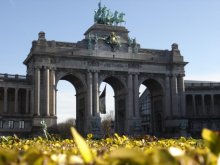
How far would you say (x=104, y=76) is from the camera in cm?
7925

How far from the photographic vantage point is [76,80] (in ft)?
262

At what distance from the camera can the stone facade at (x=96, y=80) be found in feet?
243

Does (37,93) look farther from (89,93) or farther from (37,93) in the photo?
(89,93)

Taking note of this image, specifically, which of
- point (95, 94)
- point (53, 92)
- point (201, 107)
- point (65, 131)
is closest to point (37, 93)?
point (53, 92)

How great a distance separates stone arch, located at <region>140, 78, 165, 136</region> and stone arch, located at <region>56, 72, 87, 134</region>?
13265mm

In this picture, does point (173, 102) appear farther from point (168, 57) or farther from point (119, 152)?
point (119, 152)

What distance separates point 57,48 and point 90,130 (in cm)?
1702

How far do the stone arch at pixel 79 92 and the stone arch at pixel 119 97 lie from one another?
180 inches

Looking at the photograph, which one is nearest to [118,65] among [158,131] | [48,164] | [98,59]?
[98,59]

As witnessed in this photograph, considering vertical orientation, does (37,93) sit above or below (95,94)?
above

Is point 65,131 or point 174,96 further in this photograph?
point 65,131

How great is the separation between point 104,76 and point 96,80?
8.13 ft

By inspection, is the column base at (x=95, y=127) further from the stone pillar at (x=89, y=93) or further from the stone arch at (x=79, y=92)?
the stone arch at (x=79, y=92)

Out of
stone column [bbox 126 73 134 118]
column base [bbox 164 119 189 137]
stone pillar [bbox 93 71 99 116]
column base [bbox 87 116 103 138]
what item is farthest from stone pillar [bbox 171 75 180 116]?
column base [bbox 87 116 103 138]
